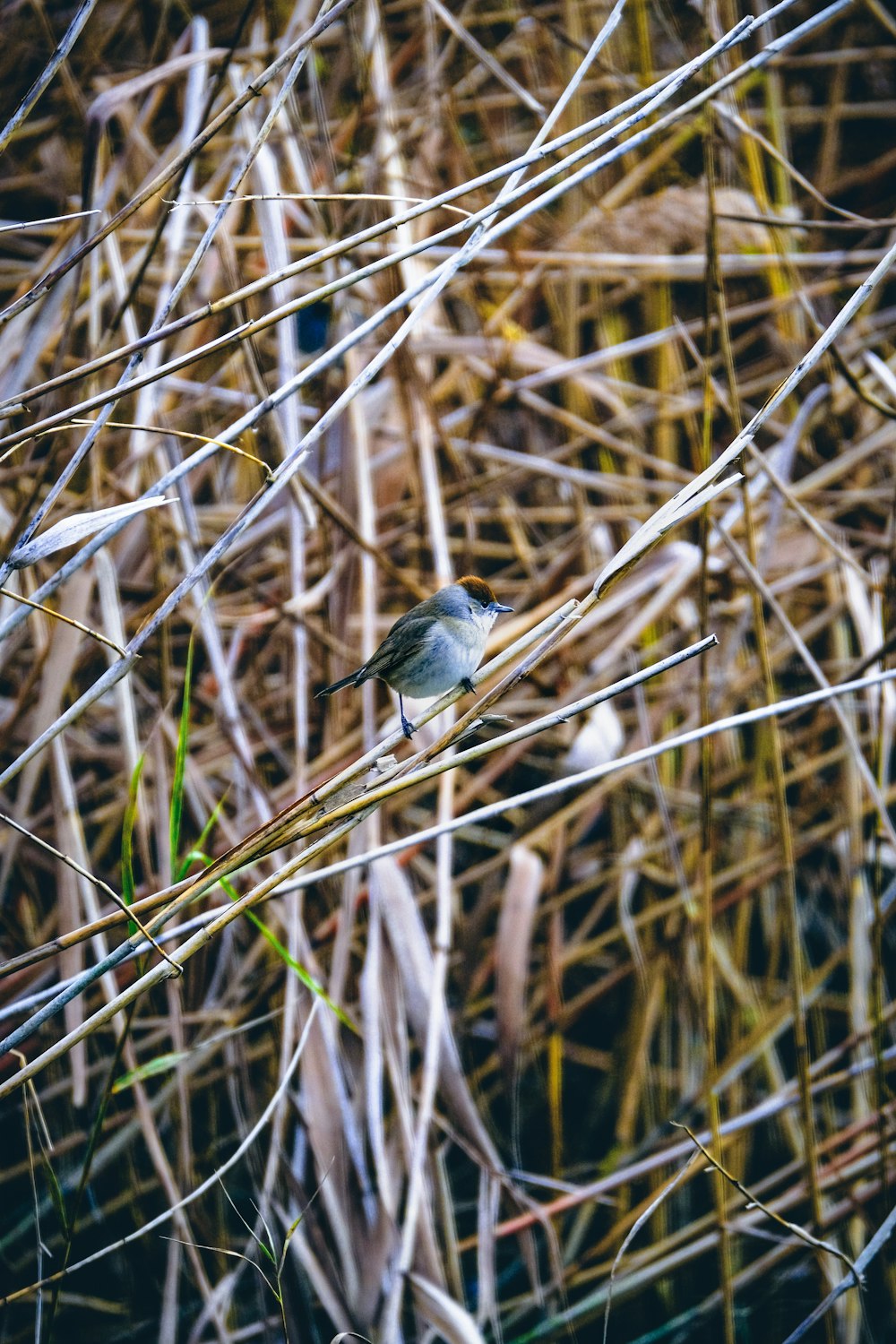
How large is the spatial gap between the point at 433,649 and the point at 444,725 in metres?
0.27

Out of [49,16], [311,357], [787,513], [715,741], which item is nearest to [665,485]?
[787,513]

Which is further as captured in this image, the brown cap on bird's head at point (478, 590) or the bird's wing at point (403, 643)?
the brown cap on bird's head at point (478, 590)

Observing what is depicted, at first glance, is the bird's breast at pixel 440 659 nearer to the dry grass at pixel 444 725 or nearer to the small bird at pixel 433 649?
the small bird at pixel 433 649

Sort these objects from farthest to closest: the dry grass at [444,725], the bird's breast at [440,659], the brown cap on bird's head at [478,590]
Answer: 1. the brown cap on bird's head at [478,590]
2. the bird's breast at [440,659]
3. the dry grass at [444,725]

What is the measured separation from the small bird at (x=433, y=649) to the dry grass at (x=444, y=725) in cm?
23

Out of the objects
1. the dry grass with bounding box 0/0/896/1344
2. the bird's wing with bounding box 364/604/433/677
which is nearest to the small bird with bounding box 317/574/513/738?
the bird's wing with bounding box 364/604/433/677

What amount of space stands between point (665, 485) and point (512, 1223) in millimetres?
1879

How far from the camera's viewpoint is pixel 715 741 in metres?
2.52

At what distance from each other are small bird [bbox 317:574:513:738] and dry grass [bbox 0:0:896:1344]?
0.75 ft

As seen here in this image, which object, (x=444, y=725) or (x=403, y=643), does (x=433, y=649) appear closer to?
(x=403, y=643)

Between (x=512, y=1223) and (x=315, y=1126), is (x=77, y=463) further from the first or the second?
(x=512, y=1223)

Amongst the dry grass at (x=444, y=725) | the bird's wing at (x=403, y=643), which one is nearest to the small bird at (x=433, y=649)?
the bird's wing at (x=403, y=643)

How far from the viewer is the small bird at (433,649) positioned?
6.18 ft

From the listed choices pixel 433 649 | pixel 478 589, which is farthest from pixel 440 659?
pixel 478 589
